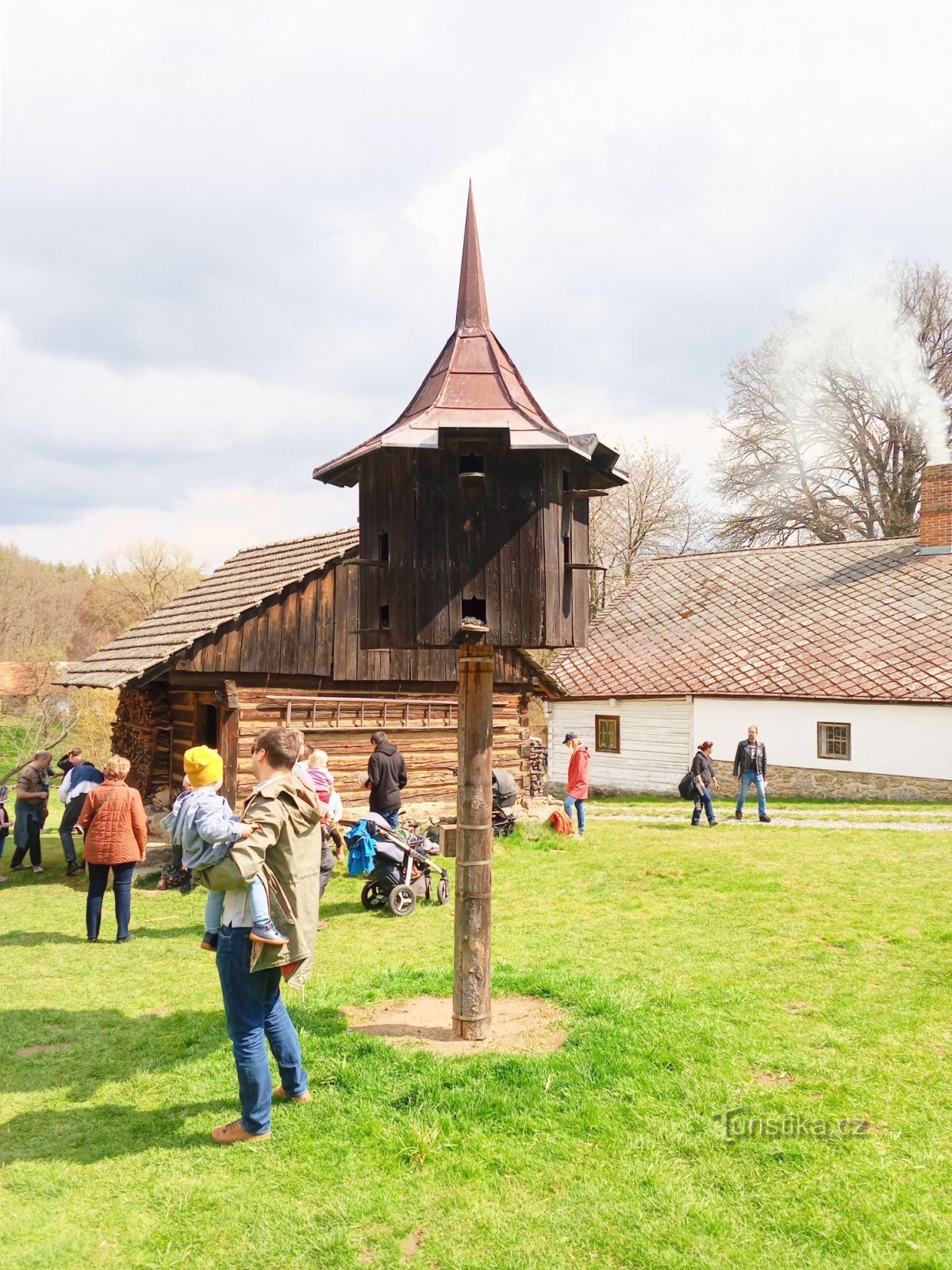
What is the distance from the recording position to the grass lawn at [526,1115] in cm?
382

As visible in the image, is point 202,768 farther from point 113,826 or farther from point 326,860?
point 326,860

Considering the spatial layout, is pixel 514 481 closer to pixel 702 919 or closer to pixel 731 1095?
pixel 731 1095

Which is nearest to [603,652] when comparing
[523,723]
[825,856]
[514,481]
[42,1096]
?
[523,723]

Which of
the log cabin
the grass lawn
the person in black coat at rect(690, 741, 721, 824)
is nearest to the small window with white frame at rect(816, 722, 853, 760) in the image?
the person in black coat at rect(690, 741, 721, 824)

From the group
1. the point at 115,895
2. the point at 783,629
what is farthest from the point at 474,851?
the point at 783,629

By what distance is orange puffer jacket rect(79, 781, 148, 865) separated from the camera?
894 centimetres

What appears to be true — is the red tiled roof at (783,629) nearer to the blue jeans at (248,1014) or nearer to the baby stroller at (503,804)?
the baby stroller at (503,804)

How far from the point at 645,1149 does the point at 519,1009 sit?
207cm

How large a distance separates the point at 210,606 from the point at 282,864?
11.3 meters

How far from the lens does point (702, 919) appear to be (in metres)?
9.28

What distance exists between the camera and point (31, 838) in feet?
45.5

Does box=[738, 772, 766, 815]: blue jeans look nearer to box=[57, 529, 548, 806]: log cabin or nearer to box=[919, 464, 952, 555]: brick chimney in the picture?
box=[57, 529, 548, 806]: log cabin

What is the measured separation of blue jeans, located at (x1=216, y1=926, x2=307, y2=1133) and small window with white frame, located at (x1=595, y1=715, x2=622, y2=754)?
19.3 meters

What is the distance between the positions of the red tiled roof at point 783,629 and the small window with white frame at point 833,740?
0.78 m
